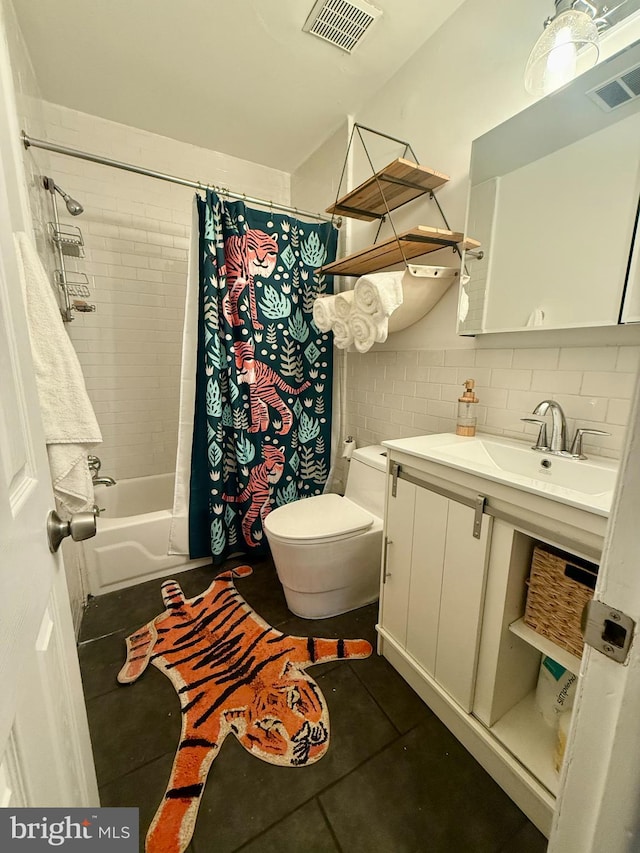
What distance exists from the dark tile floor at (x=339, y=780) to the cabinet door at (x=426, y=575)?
0.23m

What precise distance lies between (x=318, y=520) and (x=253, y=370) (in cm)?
86

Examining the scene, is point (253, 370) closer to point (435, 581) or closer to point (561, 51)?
point (435, 581)

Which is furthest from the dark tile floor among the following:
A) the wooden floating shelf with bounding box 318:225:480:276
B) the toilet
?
the wooden floating shelf with bounding box 318:225:480:276

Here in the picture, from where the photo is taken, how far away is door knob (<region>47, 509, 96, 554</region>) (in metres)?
0.58

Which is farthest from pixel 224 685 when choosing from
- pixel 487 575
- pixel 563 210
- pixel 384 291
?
pixel 563 210

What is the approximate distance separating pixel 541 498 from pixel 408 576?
0.59 metres

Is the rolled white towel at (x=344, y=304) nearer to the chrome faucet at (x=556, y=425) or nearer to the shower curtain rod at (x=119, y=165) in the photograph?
the shower curtain rod at (x=119, y=165)

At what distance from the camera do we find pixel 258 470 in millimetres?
1986

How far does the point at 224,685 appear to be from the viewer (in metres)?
1.27

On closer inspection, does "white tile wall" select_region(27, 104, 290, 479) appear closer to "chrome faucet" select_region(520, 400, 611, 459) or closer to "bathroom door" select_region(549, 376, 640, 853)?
"chrome faucet" select_region(520, 400, 611, 459)

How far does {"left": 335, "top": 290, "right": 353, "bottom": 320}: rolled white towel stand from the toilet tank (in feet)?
2.23

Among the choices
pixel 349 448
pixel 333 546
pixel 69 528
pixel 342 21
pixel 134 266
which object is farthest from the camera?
pixel 134 266
